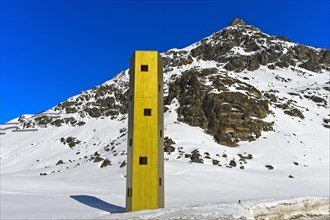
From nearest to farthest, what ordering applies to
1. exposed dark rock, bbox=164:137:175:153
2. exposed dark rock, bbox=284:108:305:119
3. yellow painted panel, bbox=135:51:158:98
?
yellow painted panel, bbox=135:51:158:98 → exposed dark rock, bbox=164:137:175:153 → exposed dark rock, bbox=284:108:305:119

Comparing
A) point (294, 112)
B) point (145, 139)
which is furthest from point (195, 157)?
point (294, 112)

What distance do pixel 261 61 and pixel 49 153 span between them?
94255mm

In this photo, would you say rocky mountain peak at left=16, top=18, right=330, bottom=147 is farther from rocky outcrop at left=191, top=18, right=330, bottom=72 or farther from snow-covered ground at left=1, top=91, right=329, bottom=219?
snow-covered ground at left=1, top=91, right=329, bottom=219

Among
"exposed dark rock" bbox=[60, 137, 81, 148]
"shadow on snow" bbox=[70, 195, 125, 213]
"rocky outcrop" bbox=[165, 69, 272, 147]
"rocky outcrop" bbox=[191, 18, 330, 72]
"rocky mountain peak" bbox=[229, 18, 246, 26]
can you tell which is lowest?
"shadow on snow" bbox=[70, 195, 125, 213]

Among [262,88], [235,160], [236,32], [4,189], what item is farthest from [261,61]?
[4,189]

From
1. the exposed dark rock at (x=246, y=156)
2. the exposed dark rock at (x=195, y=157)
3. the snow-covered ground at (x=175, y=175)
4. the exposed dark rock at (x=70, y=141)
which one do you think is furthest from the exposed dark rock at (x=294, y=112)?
the exposed dark rock at (x=70, y=141)

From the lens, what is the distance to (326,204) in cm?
1692

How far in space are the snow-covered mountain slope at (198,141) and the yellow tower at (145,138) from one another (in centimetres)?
224

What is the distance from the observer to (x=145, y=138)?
19.3 metres

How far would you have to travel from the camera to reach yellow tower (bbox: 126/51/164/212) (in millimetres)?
18750

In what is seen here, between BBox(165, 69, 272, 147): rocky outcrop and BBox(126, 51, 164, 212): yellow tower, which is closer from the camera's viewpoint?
BBox(126, 51, 164, 212): yellow tower

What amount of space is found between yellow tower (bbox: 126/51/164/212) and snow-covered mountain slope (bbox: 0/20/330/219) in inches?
88.3

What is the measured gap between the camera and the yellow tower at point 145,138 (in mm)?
18750

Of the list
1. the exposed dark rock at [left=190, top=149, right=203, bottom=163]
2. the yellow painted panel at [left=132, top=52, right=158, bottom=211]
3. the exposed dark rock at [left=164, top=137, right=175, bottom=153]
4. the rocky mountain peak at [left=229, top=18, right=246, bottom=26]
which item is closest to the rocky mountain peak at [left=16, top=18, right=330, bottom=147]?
the rocky mountain peak at [left=229, top=18, right=246, bottom=26]
